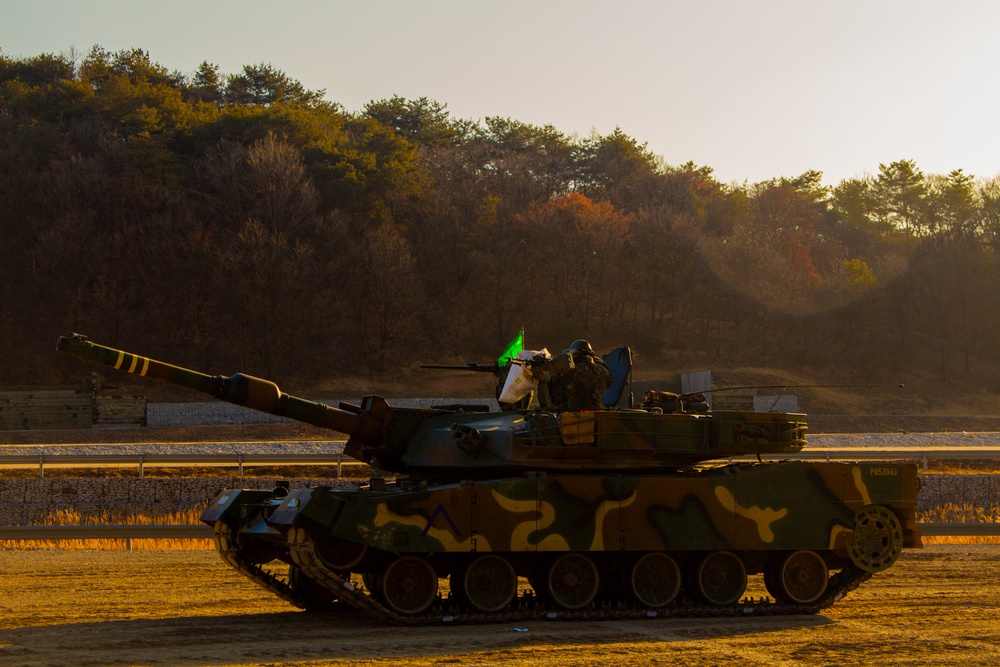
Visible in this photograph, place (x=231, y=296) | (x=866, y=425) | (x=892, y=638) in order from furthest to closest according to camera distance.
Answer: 1. (x=231, y=296)
2. (x=866, y=425)
3. (x=892, y=638)

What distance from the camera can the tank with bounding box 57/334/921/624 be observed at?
39.9 feet

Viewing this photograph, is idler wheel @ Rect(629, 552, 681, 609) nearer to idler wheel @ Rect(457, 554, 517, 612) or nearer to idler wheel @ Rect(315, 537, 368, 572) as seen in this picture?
idler wheel @ Rect(457, 554, 517, 612)

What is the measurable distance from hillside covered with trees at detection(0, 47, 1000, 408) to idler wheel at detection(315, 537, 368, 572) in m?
40.6

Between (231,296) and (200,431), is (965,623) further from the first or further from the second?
(231,296)

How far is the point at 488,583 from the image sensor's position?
41.3 feet

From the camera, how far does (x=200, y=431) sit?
122 feet

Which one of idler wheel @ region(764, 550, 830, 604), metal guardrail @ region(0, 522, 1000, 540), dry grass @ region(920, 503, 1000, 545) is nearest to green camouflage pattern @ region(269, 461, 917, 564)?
idler wheel @ region(764, 550, 830, 604)

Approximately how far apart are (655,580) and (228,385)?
16.8ft

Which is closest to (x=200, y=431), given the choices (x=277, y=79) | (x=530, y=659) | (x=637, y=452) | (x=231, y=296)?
(x=231, y=296)

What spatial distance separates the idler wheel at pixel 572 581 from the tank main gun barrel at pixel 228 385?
2.75 m

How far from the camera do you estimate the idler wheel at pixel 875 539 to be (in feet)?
45.6

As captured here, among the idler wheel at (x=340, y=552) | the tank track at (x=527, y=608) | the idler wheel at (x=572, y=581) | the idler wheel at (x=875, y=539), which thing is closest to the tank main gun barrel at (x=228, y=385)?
the idler wheel at (x=340, y=552)

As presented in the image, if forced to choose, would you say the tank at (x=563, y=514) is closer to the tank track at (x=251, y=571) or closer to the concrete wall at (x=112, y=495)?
the tank track at (x=251, y=571)

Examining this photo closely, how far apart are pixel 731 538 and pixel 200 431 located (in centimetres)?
2674
